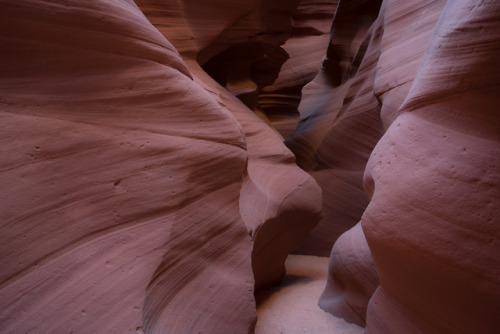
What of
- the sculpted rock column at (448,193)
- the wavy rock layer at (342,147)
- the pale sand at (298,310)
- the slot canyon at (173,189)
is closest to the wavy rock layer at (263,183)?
the pale sand at (298,310)

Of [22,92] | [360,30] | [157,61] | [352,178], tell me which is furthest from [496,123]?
[360,30]

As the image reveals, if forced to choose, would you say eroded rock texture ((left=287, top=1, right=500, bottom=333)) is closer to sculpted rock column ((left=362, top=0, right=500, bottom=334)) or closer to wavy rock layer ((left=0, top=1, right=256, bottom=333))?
sculpted rock column ((left=362, top=0, right=500, bottom=334))

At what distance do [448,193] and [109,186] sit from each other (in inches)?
68.5

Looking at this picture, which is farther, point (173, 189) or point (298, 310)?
point (298, 310)

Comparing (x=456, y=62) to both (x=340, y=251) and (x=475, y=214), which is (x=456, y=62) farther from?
(x=340, y=251)

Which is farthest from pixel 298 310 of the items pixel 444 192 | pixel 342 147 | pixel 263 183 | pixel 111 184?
pixel 342 147

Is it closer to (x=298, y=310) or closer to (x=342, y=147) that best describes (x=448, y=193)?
(x=298, y=310)

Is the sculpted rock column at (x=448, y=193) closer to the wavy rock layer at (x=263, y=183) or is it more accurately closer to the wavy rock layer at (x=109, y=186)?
the wavy rock layer at (x=109, y=186)

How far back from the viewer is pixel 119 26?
2193 millimetres

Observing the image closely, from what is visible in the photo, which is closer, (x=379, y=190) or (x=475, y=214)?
(x=475, y=214)

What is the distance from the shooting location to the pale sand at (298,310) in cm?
292

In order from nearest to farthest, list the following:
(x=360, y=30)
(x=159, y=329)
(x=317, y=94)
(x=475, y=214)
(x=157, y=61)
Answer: (x=475, y=214) → (x=159, y=329) → (x=157, y=61) → (x=360, y=30) → (x=317, y=94)

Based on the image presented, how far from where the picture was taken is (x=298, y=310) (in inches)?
132

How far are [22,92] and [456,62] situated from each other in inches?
90.3
